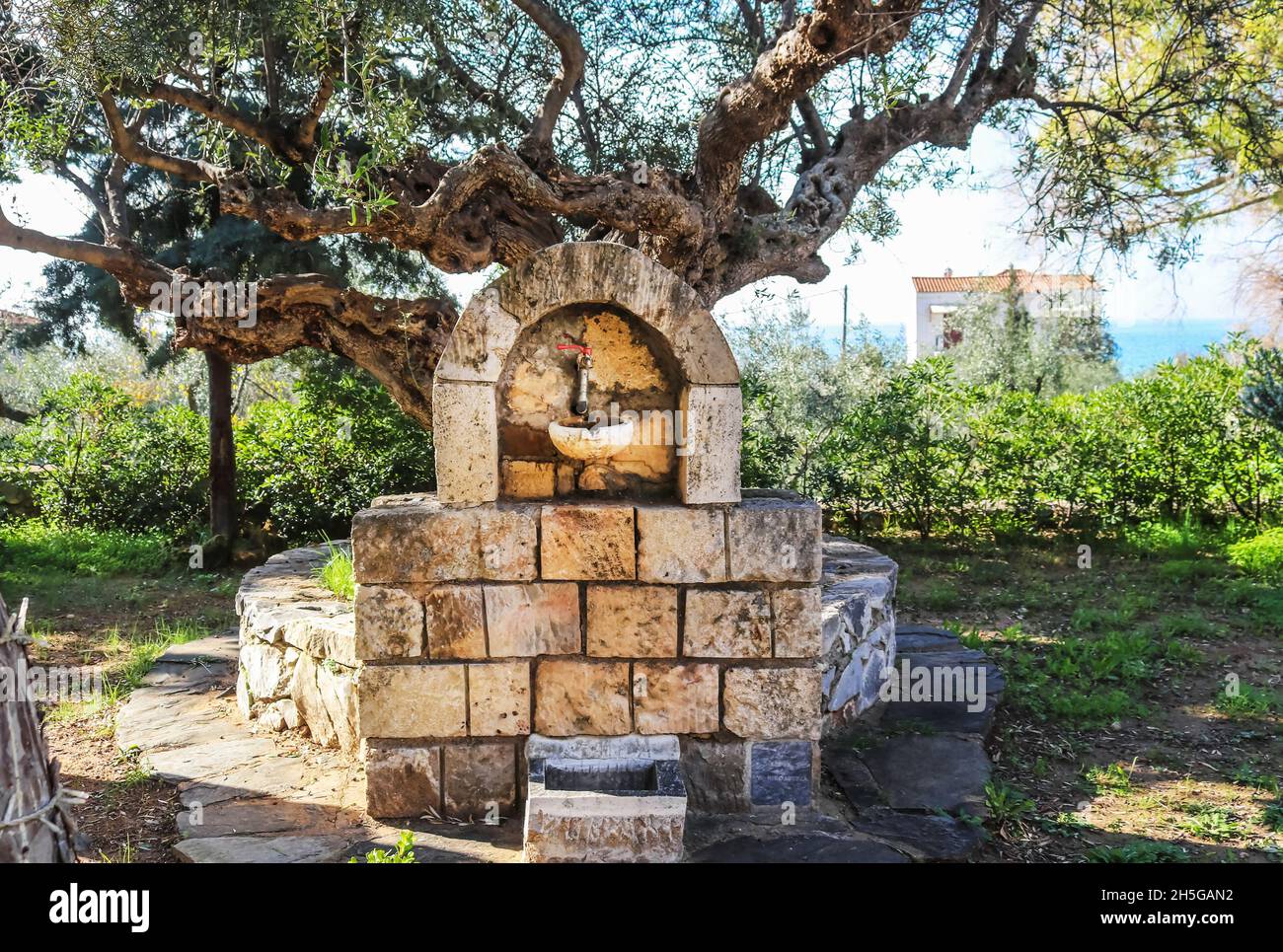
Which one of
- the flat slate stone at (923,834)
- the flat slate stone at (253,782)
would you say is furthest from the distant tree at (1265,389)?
the flat slate stone at (253,782)

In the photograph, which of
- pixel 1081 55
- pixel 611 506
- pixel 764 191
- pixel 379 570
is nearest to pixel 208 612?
pixel 379 570

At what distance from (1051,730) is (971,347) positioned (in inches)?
548

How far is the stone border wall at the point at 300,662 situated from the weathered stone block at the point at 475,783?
83 cm

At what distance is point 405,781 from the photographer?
4.22 meters

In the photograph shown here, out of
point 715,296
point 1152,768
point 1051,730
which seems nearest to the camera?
point 1152,768

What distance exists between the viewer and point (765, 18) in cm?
870

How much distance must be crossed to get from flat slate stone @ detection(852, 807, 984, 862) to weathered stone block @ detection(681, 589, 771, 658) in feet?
2.77

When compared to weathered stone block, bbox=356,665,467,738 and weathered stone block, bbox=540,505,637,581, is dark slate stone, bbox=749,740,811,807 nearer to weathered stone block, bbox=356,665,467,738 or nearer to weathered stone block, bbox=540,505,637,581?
weathered stone block, bbox=540,505,637,581

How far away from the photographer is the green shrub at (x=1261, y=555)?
864 cm

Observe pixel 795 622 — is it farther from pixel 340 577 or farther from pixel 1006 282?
pixel 1006 282

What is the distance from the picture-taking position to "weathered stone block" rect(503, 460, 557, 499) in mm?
4402

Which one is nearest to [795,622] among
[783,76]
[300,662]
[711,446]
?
[711,446]

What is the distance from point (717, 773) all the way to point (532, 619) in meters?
1.04
